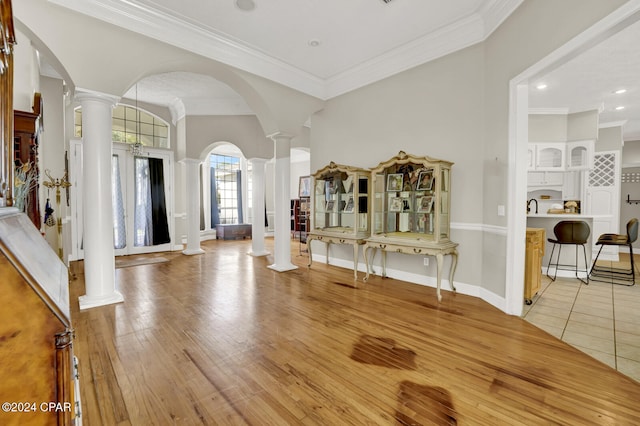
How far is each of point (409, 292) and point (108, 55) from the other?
4.75 m

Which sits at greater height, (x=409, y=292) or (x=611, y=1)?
(x=611, y=1)

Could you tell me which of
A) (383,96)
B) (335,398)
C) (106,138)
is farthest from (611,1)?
(106,138)

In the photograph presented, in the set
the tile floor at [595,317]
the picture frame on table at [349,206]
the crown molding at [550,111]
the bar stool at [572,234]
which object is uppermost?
the crown molding at [550,111]

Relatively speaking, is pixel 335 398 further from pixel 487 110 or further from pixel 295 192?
pixel 295 192

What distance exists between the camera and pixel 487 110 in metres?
3.65

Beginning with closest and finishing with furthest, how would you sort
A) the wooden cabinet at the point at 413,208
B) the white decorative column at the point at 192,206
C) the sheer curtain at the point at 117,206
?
1. the wooden cabinet at the point at 413,208
2. the sheer curtain at the point at 117,206
3. the white decorative column at the point at 192,206

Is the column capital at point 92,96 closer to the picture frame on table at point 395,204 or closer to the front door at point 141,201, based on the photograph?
the front door at point 141,201

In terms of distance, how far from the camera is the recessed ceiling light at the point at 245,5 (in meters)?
3.35

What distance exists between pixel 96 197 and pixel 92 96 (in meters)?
1.14

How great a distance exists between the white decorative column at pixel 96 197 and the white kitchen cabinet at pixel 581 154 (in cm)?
797

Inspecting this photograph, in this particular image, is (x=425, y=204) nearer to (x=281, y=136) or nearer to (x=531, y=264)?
(x=531, y=264)

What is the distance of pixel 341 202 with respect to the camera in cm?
522

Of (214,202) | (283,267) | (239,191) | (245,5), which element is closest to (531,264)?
(283,267)

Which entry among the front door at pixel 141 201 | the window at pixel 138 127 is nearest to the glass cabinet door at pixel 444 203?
the front door at pixel 141 201
